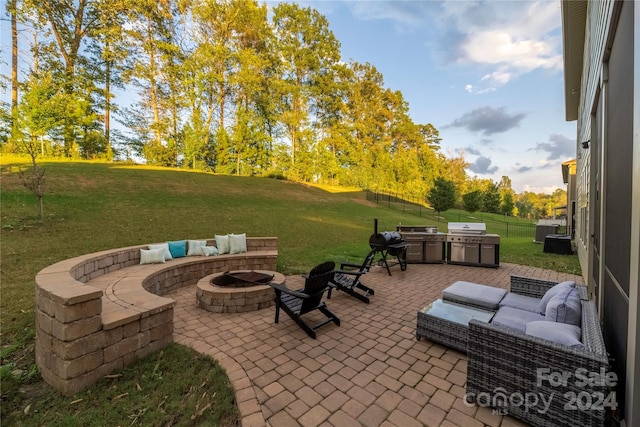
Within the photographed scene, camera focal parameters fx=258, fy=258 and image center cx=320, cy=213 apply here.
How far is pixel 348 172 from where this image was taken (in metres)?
27.1

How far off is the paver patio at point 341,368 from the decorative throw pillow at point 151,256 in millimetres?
1367

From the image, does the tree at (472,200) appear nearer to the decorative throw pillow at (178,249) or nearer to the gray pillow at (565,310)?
the gray pillow at (565,310)

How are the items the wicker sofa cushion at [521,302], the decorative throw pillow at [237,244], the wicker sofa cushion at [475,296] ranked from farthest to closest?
1. the decorative throw pillow at [237,244]
2. the wicker sofa cushion at [475,296]
3. the wicker sofa cushion at [521,302]

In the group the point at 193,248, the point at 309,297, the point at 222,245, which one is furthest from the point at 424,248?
the point at 193,248

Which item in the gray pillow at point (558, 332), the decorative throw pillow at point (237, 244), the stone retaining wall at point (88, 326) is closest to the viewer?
the gray pillow at point (558, 332)

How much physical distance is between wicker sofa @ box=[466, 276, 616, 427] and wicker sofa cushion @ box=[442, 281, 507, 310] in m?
1.04

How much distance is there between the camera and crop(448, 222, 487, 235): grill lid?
7219 millimetres

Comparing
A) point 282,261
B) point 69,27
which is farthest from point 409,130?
point 69,27

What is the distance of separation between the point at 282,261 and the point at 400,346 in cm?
467

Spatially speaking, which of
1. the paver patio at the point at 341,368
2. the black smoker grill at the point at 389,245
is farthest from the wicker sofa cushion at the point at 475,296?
the black smoker grill at the point at 389,245

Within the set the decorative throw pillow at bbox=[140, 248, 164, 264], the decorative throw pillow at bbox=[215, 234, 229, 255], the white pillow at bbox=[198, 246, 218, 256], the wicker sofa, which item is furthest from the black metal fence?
the wicker sofa

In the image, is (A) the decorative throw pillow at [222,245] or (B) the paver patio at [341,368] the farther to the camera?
(A) the decorative throw pillow at [222,245]

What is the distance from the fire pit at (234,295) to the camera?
402cm

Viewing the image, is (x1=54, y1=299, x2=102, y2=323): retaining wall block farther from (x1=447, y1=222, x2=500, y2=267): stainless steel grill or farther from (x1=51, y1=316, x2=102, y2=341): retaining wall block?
(x1=447, y1=222, x2=500, y2=267): stainless steel grill
